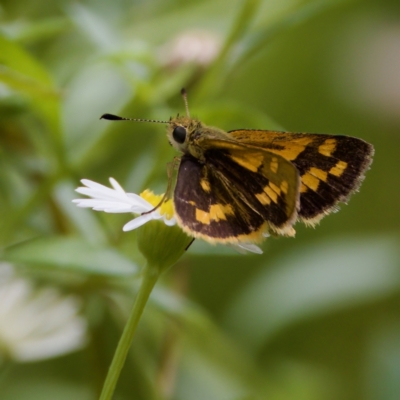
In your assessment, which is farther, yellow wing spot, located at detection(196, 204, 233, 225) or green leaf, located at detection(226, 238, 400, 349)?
green leaf, located at detection(226, 238, 400, 349)

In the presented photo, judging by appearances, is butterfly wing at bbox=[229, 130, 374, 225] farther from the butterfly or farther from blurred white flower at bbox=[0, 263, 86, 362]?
blurred white flower at bbox=[0, 263, 86, 362]

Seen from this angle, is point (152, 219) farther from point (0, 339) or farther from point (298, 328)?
point (298, 328)

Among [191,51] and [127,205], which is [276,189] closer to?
[127,205]

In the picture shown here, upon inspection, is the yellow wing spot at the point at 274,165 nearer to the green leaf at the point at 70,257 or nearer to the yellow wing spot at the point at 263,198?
the yellow wing spot at the point at 263,198

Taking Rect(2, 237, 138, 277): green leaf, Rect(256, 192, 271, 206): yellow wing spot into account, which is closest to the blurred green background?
Rect(2, 237, 138, 277): green leaf

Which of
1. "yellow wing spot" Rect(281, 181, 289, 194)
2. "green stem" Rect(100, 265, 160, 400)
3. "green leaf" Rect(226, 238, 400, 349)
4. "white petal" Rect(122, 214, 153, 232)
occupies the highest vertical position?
"yellow wing spot" Rect(281, 181, 289, 194)

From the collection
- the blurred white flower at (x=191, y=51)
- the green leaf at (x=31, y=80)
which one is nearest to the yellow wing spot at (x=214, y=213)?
the green leaf at (x=31, y=80)
